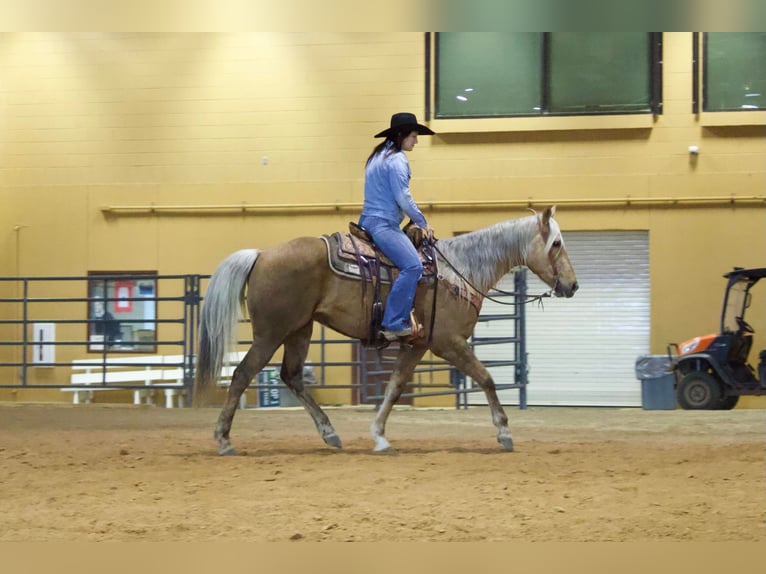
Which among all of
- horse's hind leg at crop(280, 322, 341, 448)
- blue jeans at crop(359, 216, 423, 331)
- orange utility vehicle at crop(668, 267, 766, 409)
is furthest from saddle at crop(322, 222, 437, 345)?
orange utility vehicle at crop(668, 267, 766, 409)

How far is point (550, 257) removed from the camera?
7844mm

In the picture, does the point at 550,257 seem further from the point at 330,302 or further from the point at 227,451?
the point at 227,451

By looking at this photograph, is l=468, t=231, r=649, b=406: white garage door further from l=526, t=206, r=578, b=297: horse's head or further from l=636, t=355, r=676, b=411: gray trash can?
l=526, t=206, r=578, b=297: horse's head

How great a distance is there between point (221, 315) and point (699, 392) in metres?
7.94

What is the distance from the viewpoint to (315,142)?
15000 millimetres

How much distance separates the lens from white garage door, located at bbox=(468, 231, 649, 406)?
14.8 meters

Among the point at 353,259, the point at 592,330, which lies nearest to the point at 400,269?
the point at 353,259

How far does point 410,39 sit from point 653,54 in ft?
11.5

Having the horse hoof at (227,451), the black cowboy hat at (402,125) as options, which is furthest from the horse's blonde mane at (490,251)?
the horse hoof at (227,451)

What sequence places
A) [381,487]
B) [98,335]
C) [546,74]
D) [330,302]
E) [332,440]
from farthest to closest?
[98,335]
[546,74]
[332,440]
[330,302]
[381,487]

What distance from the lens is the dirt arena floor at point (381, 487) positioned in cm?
509

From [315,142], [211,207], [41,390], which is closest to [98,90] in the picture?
[211,207]

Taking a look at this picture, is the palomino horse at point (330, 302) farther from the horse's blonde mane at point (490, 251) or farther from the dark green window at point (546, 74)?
the dark green window at point (546, 74)

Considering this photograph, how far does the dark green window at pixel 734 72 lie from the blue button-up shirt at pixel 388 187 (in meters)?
8.31
